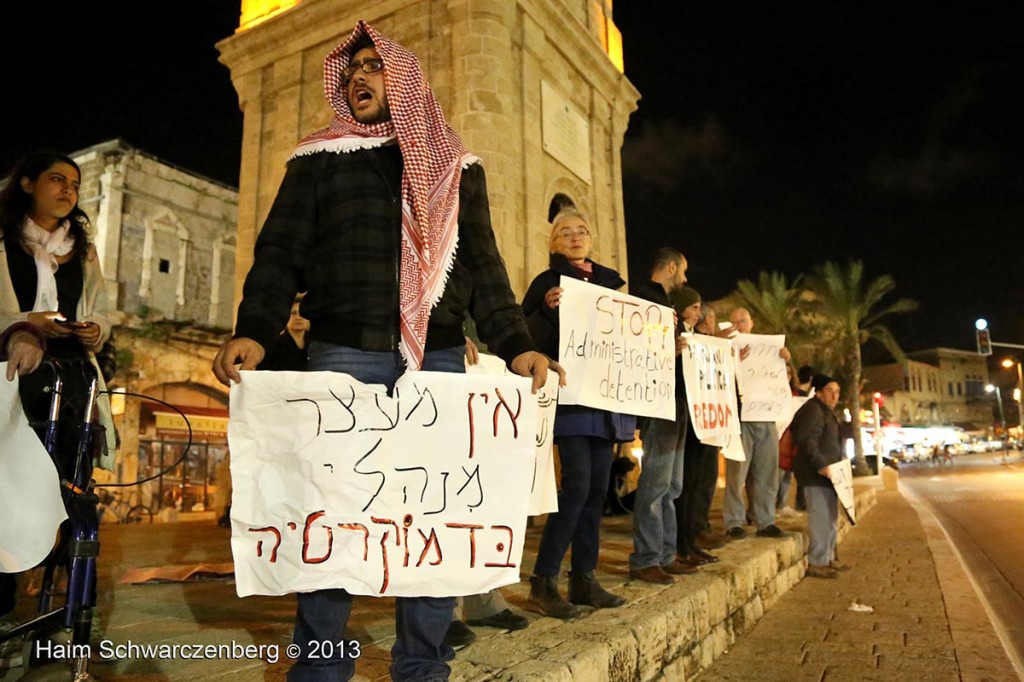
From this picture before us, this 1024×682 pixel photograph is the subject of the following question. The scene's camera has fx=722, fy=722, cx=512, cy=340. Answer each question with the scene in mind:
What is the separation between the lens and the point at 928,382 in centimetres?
7438

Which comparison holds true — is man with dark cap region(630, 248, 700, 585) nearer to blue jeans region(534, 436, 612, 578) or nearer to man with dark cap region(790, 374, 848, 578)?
blue jeans region(534, 436, 612, 578)

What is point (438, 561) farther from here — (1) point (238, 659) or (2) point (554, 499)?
(2) point (554, 499)

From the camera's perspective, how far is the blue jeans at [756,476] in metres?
6.76

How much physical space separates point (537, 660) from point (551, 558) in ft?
3.07

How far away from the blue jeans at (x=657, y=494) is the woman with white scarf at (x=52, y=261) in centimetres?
286

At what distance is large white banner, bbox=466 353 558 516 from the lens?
361 cm

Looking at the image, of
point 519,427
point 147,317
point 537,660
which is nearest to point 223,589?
point 537,660

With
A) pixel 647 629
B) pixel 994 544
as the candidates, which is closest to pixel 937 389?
pixel 994 544

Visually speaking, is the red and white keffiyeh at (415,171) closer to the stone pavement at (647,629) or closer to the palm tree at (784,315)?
the stone pavement at (647,629)

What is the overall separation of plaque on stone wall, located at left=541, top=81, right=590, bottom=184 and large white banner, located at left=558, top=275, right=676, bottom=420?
8420 mm

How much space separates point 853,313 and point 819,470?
24906 mm

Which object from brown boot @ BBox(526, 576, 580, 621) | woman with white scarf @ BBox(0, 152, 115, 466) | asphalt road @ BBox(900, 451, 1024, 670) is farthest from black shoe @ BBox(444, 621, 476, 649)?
asphalt road @ BBox(900, 451, 1024, 670)

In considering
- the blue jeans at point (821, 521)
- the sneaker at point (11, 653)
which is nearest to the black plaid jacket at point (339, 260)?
the sneaker at point (11, 653)

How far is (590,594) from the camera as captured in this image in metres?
3.58
